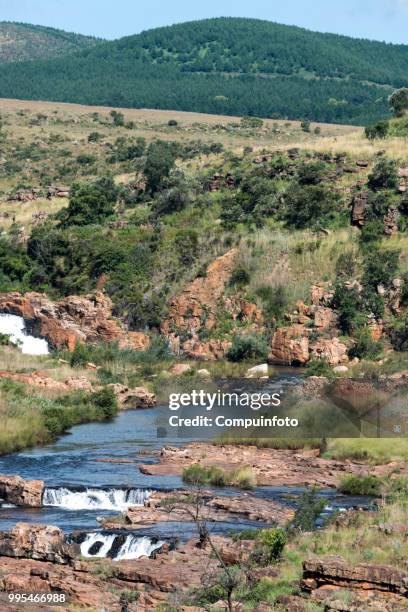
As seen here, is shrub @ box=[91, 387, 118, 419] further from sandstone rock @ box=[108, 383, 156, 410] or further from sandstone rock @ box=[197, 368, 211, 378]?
sandstone rock @ box=[197, 368, 211, 378]

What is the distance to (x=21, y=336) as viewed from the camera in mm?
72250

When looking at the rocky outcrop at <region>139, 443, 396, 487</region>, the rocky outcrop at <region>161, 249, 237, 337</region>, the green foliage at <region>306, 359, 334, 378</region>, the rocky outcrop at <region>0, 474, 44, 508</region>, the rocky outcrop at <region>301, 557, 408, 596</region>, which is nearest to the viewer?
the rocky outcrop at <region>301, 557, 408, 596</region>

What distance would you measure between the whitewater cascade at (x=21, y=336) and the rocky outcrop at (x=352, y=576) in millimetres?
41403

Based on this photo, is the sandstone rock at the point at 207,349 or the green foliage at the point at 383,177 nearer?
the sandstone rock at the point at 207,349

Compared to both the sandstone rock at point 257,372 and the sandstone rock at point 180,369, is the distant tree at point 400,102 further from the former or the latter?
the sandstone rock at point 180,369

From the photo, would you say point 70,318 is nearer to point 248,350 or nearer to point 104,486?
point 248,350

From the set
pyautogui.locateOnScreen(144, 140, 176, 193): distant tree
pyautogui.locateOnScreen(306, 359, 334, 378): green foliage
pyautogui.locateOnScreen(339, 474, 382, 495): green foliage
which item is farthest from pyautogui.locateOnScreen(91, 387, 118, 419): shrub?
pyautogui.locateOnScreen(144, 140, 176, 193): distant tree

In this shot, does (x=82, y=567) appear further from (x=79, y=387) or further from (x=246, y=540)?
(x=79, y=387)

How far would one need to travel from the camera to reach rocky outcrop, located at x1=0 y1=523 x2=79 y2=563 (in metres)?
33.3

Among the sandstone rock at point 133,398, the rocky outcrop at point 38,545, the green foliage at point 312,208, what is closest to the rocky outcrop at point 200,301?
the green foliage at point 312,208

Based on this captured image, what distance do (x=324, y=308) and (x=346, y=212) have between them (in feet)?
35.3

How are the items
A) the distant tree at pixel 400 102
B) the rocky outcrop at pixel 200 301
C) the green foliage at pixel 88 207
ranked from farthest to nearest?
the distant tree at pixel 400 102, the green foliage at pixel 88 207, the rocky outcrop at pixel 200 301

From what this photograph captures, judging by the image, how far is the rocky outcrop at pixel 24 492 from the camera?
133 feet

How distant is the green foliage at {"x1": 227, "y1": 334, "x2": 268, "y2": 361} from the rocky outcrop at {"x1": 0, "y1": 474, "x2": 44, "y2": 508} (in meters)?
27.1
